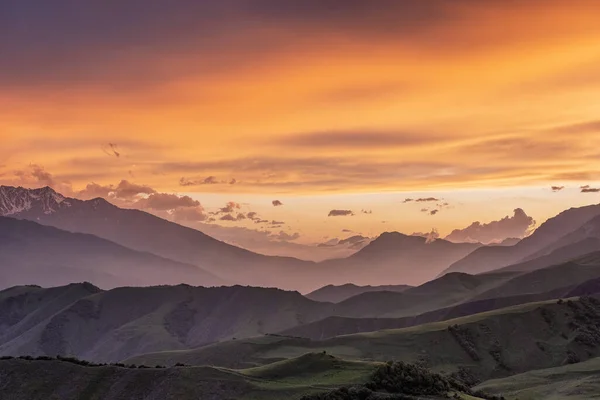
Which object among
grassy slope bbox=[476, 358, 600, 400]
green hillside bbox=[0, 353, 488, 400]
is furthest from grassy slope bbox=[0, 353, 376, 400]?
grassy slope bbox=[476, 358, 600, 400]

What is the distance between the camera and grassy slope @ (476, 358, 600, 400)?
153m

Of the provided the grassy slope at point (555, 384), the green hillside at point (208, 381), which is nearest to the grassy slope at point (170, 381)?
the green hillside at point (208, 381)

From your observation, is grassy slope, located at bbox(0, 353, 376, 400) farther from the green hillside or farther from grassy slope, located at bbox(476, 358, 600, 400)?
grassy slope, located at bbox(476, 358, 600, 400)

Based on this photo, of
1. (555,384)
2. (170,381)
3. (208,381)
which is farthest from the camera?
(555,384)

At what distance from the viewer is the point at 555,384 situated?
168 metres

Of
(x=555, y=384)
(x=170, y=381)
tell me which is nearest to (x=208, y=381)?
(x=170, y=381)

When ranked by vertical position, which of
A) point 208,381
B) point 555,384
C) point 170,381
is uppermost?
point 170,381

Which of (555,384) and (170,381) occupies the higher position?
(170,381)

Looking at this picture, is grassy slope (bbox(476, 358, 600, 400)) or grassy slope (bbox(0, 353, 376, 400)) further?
grassy slope (bbox(476, 358, 600, 400))

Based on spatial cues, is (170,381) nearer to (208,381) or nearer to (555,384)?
(208,381)

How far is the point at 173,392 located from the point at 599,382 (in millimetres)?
90531

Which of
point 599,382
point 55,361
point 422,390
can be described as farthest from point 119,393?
point 599,382

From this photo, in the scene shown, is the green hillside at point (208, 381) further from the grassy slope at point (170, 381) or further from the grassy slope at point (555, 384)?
the grassy slope at point (555, 384)

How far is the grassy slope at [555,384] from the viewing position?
153 metres
